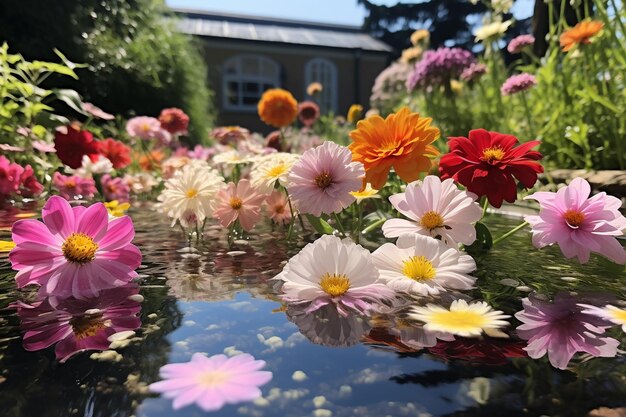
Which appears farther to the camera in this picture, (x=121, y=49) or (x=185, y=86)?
(x=185, y=86)

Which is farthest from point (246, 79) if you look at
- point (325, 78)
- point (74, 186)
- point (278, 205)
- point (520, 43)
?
point (278, 205)

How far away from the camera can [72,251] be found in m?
0.93

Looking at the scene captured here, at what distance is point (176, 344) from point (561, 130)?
2.65 metres

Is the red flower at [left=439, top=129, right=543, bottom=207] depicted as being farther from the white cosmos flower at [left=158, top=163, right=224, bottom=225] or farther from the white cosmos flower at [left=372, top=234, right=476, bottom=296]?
the white cosmos flower at [left=158, top=163, right=224, bottom=225]

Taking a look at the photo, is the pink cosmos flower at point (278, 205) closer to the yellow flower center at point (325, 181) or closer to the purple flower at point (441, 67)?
the yellow flower center at point (325, 181)

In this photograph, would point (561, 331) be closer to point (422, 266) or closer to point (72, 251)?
point (422, 266)

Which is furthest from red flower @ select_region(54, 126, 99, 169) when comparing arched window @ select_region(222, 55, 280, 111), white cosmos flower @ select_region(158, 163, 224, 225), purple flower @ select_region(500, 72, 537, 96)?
arched window @ select_region(222, 55, 280, 111)

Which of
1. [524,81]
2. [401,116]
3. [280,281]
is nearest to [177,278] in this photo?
[280,281]

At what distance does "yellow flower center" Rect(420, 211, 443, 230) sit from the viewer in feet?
3.43

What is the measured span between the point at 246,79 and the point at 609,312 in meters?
16.5

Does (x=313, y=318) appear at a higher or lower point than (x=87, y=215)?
lower

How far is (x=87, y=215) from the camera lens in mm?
973

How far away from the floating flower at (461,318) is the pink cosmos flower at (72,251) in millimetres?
578

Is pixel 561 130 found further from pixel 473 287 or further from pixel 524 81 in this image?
pixel 473 287
